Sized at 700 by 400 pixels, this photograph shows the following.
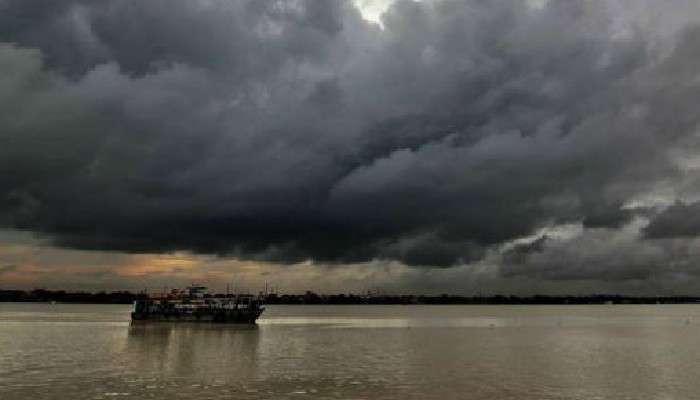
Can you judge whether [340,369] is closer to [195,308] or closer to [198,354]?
[198,354]

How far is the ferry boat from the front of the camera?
133750mm

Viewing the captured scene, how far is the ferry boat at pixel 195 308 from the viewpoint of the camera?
133750 millimetres

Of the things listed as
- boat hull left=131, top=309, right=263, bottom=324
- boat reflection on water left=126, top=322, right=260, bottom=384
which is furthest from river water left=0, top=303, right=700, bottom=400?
boat hull left=131, top=309, right=263, bottom=324

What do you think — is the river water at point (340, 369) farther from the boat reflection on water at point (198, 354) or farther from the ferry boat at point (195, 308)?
the ferry boat at point (195, 308)

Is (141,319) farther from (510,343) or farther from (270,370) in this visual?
(270,370)

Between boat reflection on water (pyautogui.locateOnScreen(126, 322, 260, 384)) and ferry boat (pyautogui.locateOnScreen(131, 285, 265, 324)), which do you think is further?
ferry boat (pyautogui.locateOnScreen(131, 285, 265, 324))

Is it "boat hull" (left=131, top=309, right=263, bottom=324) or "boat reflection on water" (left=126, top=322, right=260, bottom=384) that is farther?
"boat hull" (left=131, top=309, right=263, bottom=324)

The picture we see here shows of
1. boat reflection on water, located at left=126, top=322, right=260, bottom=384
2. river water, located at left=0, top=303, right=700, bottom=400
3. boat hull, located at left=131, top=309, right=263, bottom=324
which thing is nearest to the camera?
river water, located at left=0, top=303, right=700, bottom=400

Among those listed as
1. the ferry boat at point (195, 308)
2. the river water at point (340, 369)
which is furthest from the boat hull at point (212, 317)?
the river water at point (340, 369)

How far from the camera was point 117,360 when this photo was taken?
66438 millimetres

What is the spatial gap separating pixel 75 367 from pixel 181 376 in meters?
12.5

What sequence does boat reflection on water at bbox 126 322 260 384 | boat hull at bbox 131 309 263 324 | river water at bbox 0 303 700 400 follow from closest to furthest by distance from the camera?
1. river water at bbox 0 303 700 400
2. boat reflection on water at bbox 126 322 260 384
3. boat hull at bbox 131 309 263 324

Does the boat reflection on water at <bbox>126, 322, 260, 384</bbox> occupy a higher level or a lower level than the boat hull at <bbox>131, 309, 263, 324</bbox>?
lower

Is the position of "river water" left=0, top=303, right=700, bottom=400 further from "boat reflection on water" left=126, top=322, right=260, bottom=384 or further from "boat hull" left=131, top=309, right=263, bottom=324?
"boat hull" left=131, top=309, right=263, bottom=324
